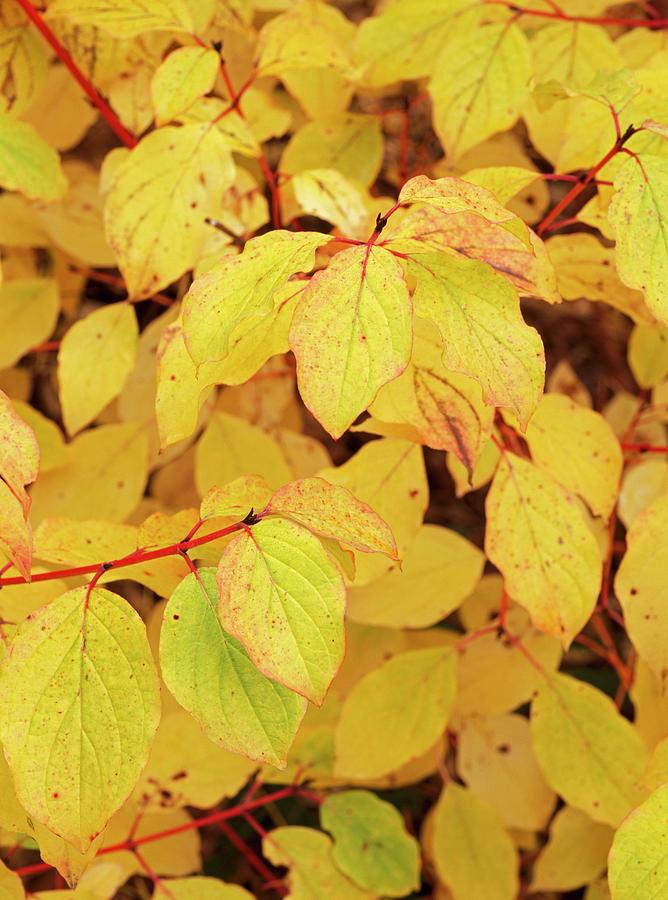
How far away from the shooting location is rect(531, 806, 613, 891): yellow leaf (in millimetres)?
1192

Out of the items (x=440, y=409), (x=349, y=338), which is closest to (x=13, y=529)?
(x=349, y=338)

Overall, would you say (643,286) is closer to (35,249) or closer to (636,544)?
(636,544)

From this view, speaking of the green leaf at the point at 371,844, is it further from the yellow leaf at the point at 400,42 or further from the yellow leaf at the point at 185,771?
the yellow leaf at the point at 400,42

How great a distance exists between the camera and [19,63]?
1129 mm

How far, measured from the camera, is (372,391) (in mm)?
624

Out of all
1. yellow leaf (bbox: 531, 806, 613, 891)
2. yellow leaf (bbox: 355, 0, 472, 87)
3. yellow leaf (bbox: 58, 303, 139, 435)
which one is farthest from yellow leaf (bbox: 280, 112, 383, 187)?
yellow leaf (bbox: 531, 806, 613, 891)

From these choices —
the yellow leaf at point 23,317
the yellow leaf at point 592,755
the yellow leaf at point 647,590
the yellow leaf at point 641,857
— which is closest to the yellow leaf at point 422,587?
the yellow leaf at point 592,755

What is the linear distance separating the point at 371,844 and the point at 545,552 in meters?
0.45

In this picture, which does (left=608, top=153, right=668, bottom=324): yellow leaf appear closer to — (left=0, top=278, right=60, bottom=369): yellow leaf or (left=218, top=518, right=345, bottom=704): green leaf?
(left=218, top=518, right=345, bottom=704): green leaf

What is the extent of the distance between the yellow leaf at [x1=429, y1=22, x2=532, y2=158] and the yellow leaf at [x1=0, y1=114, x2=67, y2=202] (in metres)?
0.43

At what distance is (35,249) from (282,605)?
0.98 meters

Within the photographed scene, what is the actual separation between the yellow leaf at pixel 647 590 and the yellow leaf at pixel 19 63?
841 mm

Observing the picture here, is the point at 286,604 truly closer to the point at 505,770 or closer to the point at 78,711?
the point at 78,711

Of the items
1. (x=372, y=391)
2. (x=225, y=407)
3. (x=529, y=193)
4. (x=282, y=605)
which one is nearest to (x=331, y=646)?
(x=282, y=605)
